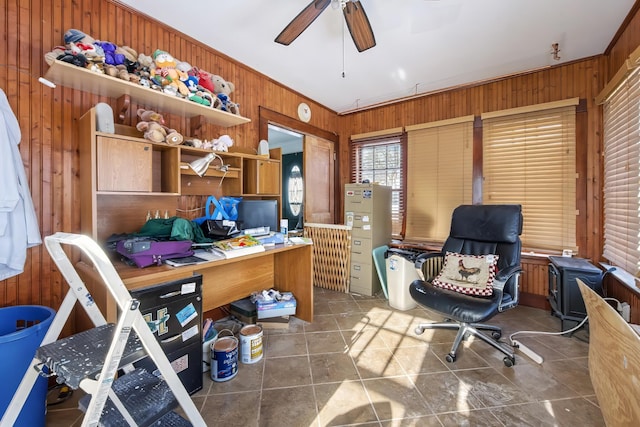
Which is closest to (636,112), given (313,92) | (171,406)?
(313,92)

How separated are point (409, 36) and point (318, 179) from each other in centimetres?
214

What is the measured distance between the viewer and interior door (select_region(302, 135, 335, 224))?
390cm

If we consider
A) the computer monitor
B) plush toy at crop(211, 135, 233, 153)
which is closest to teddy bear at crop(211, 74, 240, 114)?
plush toy at crop(211, 135, 233, 153)

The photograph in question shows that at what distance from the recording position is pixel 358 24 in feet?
6.14

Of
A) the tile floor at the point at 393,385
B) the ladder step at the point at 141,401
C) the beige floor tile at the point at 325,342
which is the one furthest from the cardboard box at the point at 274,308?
the ladder step at the point at 141,401

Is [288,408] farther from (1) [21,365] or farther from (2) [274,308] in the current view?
(1) [21,365]

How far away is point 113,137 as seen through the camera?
1693 millimetres

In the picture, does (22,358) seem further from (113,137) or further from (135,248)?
(113,137)

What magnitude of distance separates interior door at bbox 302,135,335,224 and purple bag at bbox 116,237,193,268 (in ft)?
7.30

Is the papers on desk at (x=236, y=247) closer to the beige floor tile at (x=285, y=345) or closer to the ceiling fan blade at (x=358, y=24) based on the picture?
the beige floor tile at (x=285, y=345)

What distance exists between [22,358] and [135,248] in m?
0.65

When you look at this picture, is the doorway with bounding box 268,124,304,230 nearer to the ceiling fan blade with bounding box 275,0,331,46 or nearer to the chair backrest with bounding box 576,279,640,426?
the ceiling fan blade with bounding box 275,0,331,46

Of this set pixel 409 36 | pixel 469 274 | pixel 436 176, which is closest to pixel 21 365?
pixel 469 274

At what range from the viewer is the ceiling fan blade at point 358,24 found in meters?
1.75
